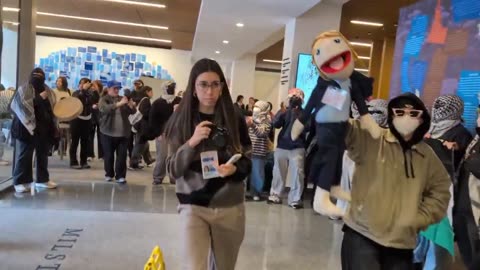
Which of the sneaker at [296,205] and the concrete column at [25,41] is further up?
the concrete column at [25,41]

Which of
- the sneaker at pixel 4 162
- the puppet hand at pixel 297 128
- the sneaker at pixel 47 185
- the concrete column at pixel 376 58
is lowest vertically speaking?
the sneaker at pixel 47 185

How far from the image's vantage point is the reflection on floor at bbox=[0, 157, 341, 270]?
3.35 metres

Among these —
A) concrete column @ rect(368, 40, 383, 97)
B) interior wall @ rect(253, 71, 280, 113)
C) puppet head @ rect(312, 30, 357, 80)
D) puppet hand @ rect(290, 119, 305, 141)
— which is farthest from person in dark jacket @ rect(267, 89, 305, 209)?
interior wall @ rect(253, 71, 280, 113)

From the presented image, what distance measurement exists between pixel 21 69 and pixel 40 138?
1.20m

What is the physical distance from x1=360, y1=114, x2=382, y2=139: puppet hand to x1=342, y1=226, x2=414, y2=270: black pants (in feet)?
1.39

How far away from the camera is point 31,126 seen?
5.11m

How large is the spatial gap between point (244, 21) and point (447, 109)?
579 cm

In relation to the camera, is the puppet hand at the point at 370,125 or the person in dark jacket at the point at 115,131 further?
the person in dark jacket at the point at 115,131

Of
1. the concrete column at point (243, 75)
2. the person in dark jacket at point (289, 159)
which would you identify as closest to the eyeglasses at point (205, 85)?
the person in dark jacket at point (289, 159)

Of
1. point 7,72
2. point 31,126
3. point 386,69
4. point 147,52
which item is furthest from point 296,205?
point 147,52

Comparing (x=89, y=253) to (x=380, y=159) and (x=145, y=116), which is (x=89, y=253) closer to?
(x=380, y=159)

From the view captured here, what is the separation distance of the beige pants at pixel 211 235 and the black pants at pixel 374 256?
1.68 ft

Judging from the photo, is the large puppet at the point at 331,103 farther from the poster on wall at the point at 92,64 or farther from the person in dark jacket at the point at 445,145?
the poster on wall at the point at 92,64

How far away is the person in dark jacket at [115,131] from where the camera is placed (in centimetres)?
622
